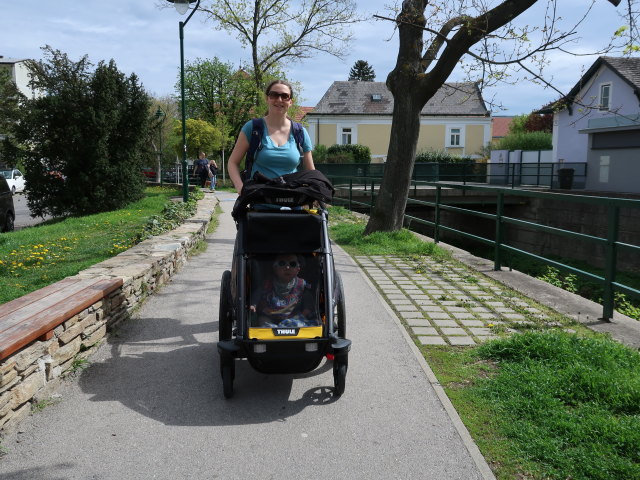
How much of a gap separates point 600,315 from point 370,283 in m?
2.82

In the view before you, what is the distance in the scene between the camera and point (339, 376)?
4.08 metres

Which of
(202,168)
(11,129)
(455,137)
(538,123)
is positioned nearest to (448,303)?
(11,129)

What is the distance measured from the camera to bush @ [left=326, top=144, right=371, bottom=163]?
44969mm

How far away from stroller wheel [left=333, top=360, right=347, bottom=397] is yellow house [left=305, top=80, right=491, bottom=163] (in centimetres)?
4891

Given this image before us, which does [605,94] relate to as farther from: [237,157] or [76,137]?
[237,157]

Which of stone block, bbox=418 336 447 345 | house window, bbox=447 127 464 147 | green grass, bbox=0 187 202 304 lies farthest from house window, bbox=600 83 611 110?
stone block, bbox=418 336 447 345

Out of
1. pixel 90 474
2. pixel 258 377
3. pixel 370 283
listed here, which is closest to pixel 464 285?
pixel 370 283

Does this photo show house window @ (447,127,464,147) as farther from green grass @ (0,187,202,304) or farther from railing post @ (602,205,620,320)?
railing post @ (602,205,620,320)

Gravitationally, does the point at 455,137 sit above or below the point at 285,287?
above

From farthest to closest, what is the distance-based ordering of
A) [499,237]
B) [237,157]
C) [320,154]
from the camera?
[320,154], [499,237], [237,157]

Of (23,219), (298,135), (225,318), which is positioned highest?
(298,135)

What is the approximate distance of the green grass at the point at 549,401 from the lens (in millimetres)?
3154

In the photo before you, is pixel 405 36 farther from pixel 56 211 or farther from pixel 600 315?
pixel 56 211

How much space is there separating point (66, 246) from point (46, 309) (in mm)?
6538
